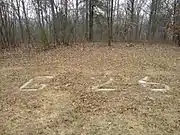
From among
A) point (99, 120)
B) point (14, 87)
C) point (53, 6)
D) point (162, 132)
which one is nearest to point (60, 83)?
point (14, 87)

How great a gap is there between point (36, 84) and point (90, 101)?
2339mm

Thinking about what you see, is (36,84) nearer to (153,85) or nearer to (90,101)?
(90,101)

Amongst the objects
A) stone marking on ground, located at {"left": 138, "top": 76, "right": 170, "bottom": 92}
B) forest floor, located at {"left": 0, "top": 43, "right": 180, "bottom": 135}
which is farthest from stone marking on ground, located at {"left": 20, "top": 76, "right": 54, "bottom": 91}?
stone marking on ground, located at {"left": 138, "top": 76, "right": 170, "bottom": 92}

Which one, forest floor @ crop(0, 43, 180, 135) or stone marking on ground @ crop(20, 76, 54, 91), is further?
stone marking on ground @ crop(20, 76, 54, 91)

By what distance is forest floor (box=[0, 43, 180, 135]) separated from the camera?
13.8ft

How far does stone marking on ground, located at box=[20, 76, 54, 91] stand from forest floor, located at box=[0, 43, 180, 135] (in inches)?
1.3

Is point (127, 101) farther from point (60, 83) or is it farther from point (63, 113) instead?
point (60, 83)

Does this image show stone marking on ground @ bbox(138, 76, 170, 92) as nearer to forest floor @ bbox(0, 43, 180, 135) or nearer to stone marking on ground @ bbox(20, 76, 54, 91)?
forest floor @ bbox(0, 43, 180, 135)

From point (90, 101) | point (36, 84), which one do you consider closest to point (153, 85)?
point (90, 101)

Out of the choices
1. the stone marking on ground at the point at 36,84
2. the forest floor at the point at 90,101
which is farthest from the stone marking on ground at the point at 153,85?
the stone marking on ground at the point at 36,84

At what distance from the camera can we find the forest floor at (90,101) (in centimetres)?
421

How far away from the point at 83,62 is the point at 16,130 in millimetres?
6133

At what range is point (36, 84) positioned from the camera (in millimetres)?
6949

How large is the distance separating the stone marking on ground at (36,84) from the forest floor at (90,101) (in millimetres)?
32
